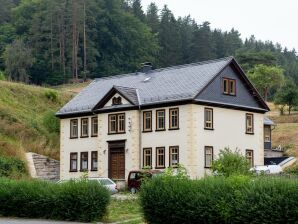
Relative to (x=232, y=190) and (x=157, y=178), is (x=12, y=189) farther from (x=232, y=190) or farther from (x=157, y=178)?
(x=232, y=190)

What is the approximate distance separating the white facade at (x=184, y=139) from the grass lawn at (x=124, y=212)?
1211 cm

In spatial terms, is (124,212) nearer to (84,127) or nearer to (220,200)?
(220,200)

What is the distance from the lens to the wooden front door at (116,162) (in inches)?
1981

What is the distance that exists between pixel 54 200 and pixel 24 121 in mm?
35003

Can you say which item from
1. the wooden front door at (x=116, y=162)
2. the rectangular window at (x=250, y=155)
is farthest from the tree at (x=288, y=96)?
the wooden front door at (x=116, y=162)

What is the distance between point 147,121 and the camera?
49438 millimetres

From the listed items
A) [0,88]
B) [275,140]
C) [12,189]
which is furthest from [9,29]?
[12,189]

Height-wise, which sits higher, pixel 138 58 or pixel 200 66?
pixel 138 58

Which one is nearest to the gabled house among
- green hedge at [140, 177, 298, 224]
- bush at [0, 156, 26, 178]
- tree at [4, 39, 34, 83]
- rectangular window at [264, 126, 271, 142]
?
bush at [0, 156, 26, 178]

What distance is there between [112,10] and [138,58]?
13557mm

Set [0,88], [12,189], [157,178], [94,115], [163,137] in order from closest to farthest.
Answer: [157,178]
[12,189]
[163,137]
[94,115]
[0,88]

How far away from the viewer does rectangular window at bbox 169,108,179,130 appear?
156 ft

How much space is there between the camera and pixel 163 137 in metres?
48.2

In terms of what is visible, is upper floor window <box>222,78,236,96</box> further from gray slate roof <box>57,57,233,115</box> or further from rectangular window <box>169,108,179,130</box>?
rectangular window <box>169,108,179,130</box>
